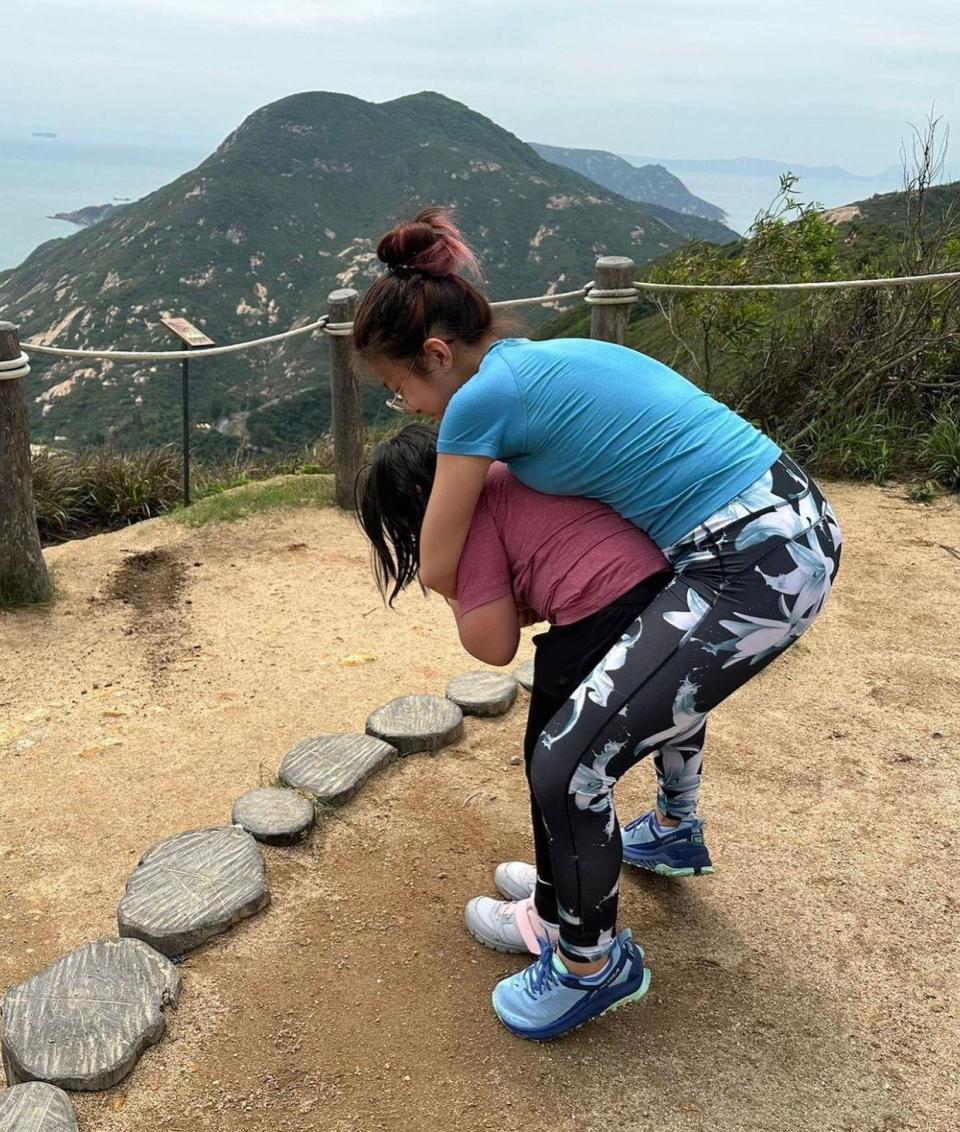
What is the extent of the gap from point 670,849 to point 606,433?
3.59ft

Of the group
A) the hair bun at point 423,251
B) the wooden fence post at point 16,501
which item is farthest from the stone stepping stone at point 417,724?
the wooden fence post at point 16,501

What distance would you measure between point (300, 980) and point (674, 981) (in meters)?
0.69

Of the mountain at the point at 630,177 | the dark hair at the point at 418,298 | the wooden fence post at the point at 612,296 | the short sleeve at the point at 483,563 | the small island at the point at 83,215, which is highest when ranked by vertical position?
the mountain at the point at 630,177

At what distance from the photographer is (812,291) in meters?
5.45

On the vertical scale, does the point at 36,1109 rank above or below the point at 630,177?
below

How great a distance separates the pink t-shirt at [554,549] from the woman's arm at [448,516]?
31mm

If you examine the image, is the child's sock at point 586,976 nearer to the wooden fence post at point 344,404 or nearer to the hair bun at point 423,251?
the hair bun at point 423,251

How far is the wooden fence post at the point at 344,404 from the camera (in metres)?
4.89

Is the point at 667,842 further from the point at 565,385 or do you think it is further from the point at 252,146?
the point at 252,146

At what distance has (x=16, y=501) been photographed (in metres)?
3.86

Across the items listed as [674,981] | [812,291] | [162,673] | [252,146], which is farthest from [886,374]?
[252,146]

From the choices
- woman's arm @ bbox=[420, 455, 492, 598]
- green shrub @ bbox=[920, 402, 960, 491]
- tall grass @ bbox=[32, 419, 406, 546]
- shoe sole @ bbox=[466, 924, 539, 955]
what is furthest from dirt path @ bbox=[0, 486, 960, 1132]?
tall grass @ bbox=[32, 419, 406, 546]

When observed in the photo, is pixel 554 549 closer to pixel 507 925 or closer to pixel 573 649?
pixel 573 649

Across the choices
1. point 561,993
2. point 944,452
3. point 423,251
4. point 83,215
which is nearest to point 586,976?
point 561,993
